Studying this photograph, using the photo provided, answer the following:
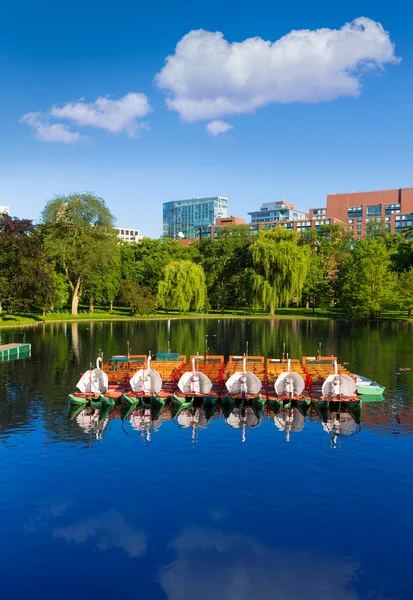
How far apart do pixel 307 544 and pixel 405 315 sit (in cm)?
10565

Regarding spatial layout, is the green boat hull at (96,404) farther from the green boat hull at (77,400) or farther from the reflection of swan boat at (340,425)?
the reflection of swan boat at (340,425)

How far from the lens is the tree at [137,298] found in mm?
103812

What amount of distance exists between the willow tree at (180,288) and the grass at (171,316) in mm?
2772

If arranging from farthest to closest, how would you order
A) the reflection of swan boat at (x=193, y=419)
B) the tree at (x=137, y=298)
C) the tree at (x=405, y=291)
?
1. the tree at (x=405, y=291)
2. the tree at (x=137, y=298)
3. the reflection of swan boat at (x=193, y=419)

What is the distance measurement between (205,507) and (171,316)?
89444 millimetres

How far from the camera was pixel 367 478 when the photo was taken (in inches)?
854

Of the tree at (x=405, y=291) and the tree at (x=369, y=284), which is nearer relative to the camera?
the tree at (x=369, y=284)

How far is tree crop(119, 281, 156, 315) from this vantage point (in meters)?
104

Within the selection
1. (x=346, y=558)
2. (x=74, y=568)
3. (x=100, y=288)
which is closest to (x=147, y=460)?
(x=74, y=568)

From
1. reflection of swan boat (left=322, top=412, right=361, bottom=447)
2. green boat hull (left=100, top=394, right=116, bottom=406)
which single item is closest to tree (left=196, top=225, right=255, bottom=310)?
green boat hull (left=100, top=394, right=116, bottom=406)

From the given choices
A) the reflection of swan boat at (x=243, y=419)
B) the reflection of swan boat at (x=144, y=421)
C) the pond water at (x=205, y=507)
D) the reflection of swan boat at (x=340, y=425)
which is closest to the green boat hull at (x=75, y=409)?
the pond water at (x=205, y=507)

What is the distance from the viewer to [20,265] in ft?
257

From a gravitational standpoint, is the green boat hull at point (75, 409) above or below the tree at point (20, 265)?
below

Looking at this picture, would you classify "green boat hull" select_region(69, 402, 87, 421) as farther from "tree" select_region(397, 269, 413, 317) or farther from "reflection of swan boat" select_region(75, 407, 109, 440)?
"tree" select_region(397, 269, 413, 317)
